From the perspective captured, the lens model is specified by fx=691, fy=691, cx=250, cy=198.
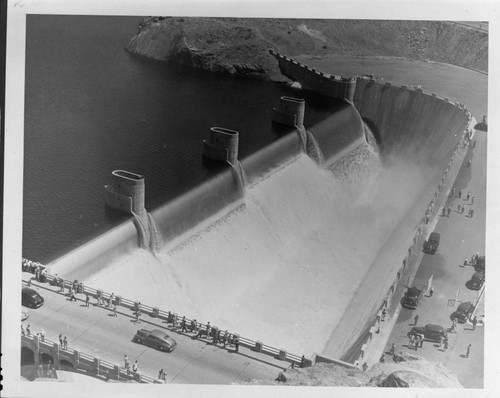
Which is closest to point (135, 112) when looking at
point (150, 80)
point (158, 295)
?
point (150, 80)

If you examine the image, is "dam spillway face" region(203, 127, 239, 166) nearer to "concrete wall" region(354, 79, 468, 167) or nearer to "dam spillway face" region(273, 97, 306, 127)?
"dam spillway face" region(273, 97, 306, 127)

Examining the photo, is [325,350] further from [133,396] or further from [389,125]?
[389,125]

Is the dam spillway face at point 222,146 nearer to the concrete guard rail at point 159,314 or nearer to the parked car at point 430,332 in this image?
the concrete guard rail at point 159,314

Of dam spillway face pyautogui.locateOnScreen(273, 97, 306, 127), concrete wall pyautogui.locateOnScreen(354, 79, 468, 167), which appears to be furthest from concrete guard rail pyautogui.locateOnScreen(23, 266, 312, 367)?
concrete wall pyautogui.locateOnScreen(354, 79, 468, 167)

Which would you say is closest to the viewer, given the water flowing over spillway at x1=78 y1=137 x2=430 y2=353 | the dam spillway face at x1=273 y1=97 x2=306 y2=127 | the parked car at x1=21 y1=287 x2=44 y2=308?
the parked car at x1=21 y1=287 x2=44 y2=308

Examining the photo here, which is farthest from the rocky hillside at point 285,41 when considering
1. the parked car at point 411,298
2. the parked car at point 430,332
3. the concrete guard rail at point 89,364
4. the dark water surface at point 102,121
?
the concrete guard rail at point 89,364

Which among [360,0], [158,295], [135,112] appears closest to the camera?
[360,0]

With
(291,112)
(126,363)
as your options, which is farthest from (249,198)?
(126,363)

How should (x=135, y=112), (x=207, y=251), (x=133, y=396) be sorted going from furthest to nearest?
(x=135, y=112)
(x=207, y=251)
(x=133, y=396)
